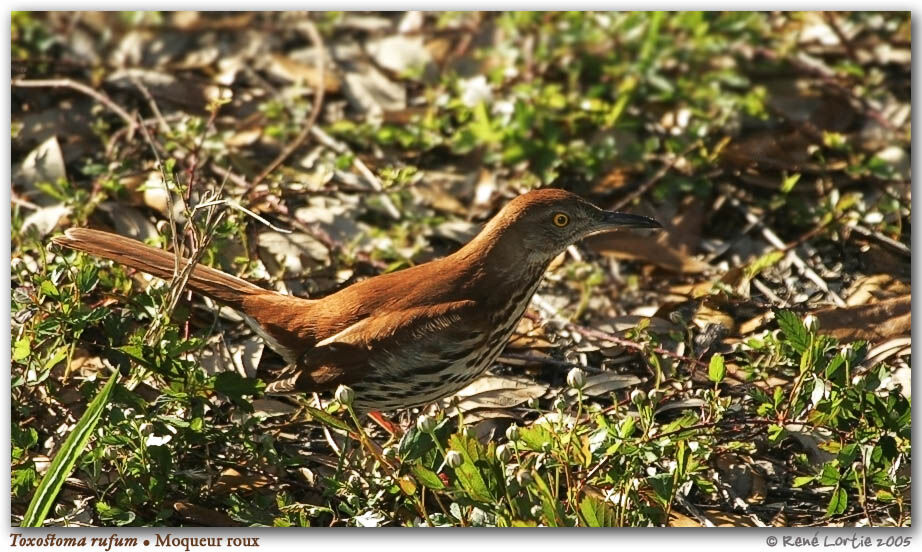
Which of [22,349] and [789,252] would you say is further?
[789,252]

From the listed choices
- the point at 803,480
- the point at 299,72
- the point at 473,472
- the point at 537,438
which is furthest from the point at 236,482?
the point at 299,72

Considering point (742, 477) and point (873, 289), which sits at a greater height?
point (873, 289)

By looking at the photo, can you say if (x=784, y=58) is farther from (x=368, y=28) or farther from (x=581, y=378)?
(x=581, y=378)

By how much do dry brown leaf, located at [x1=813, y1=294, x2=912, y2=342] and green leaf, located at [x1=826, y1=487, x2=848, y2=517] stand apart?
1220 mm

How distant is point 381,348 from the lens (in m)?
4.89

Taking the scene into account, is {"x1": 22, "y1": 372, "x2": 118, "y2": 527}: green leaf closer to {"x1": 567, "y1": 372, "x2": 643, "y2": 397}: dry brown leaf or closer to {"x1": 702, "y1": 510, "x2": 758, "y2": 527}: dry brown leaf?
{"x1": 567, "y1": 372, "x2": 643, "y2": 397}: dry brown leaf

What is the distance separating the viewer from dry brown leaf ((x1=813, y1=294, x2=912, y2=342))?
5.62 metres

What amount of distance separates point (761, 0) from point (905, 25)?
1520mm

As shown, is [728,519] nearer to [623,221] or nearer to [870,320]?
[623,221]

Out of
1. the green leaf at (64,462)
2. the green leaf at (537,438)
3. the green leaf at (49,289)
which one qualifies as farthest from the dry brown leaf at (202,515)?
the green leaf at (537,438)

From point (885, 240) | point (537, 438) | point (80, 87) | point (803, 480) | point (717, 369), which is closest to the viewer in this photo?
point (537, 438)

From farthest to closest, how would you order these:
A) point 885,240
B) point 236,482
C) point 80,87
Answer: point 80,87, point 885,240, point 236,482

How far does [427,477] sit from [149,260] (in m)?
1.68

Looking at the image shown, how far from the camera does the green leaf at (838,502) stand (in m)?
4.50
